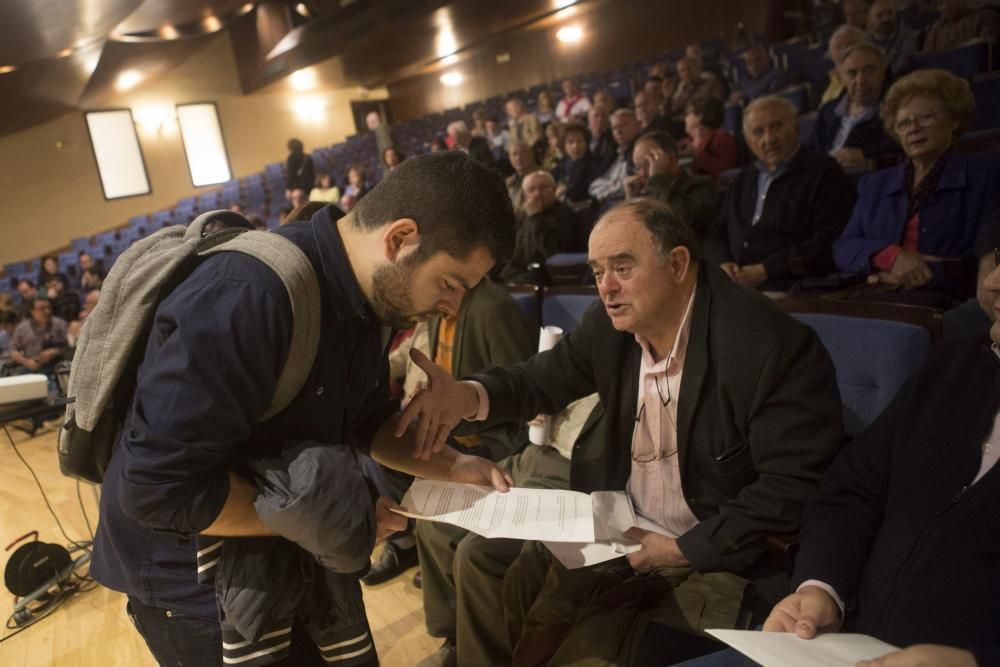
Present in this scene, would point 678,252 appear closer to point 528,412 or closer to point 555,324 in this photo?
point 528,412

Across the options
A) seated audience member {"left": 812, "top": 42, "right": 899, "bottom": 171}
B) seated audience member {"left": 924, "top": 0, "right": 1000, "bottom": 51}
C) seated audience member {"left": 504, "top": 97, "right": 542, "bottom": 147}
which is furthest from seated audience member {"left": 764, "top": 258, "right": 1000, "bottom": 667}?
seated audience member {"left": 504, "top": 97, "right": 542, "bottom": 147}

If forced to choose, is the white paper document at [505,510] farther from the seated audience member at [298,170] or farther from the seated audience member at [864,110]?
the seated audience member at [298,170]

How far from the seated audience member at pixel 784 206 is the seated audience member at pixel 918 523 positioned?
1.49 m

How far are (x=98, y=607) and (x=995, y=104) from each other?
477cm

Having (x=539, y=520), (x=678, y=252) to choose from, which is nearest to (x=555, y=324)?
(x=678, y=252)

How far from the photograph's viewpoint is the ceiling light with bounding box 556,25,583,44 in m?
10.9

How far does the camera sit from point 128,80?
11922 millimetres


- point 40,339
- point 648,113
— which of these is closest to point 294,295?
point 648,113

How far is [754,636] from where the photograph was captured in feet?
3.11

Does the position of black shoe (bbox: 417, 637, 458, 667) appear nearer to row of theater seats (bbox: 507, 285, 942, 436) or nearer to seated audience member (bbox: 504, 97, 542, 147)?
row of theater seats (bbox: 507, 285, 942, 436)

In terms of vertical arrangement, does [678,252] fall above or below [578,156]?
below

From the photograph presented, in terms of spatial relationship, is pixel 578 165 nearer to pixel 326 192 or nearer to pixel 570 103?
pixel 570 103

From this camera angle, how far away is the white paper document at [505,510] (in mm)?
1122

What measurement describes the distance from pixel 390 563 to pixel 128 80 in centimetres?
1284
